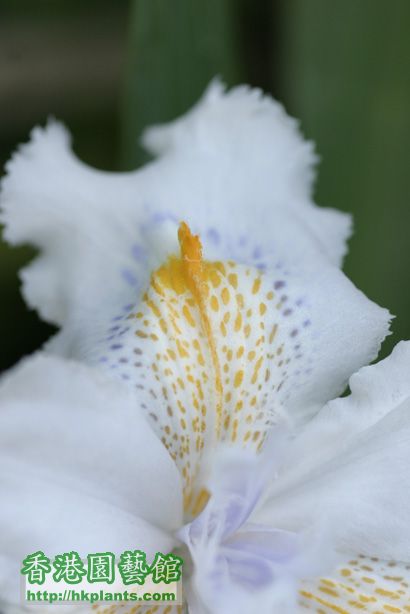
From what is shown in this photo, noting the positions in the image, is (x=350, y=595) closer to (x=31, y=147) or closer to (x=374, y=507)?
(x=374, y=507)

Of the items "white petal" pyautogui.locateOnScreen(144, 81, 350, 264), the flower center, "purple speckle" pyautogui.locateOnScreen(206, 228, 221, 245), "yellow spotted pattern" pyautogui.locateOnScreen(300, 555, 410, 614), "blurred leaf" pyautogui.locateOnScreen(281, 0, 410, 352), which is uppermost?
"blurred leaf" pyautogui.locateOnScreen(281, 0, 410, 352)

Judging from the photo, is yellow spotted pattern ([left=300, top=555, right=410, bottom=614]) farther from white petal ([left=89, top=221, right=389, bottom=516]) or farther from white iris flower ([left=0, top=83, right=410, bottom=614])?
white petal ([left=89, top=221, right=389, bottom=516])

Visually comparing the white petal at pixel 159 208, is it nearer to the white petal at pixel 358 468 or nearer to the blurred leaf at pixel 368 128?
the white petal at pixel 358 468

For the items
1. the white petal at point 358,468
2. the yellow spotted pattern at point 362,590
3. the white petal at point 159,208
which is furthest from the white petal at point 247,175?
the yellow spotted pattern at point 362,590

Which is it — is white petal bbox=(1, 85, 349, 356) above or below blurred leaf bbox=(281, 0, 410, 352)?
below

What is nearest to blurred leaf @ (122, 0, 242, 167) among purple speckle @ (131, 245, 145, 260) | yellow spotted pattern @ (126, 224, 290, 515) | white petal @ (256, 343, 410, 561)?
purple speckle @ (131, 245, 145, 260)

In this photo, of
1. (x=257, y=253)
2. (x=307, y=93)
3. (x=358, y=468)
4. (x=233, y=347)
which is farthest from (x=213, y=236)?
(x=307, y=93)

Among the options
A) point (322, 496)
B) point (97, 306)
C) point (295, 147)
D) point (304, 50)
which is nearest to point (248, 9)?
point (304, 50)
